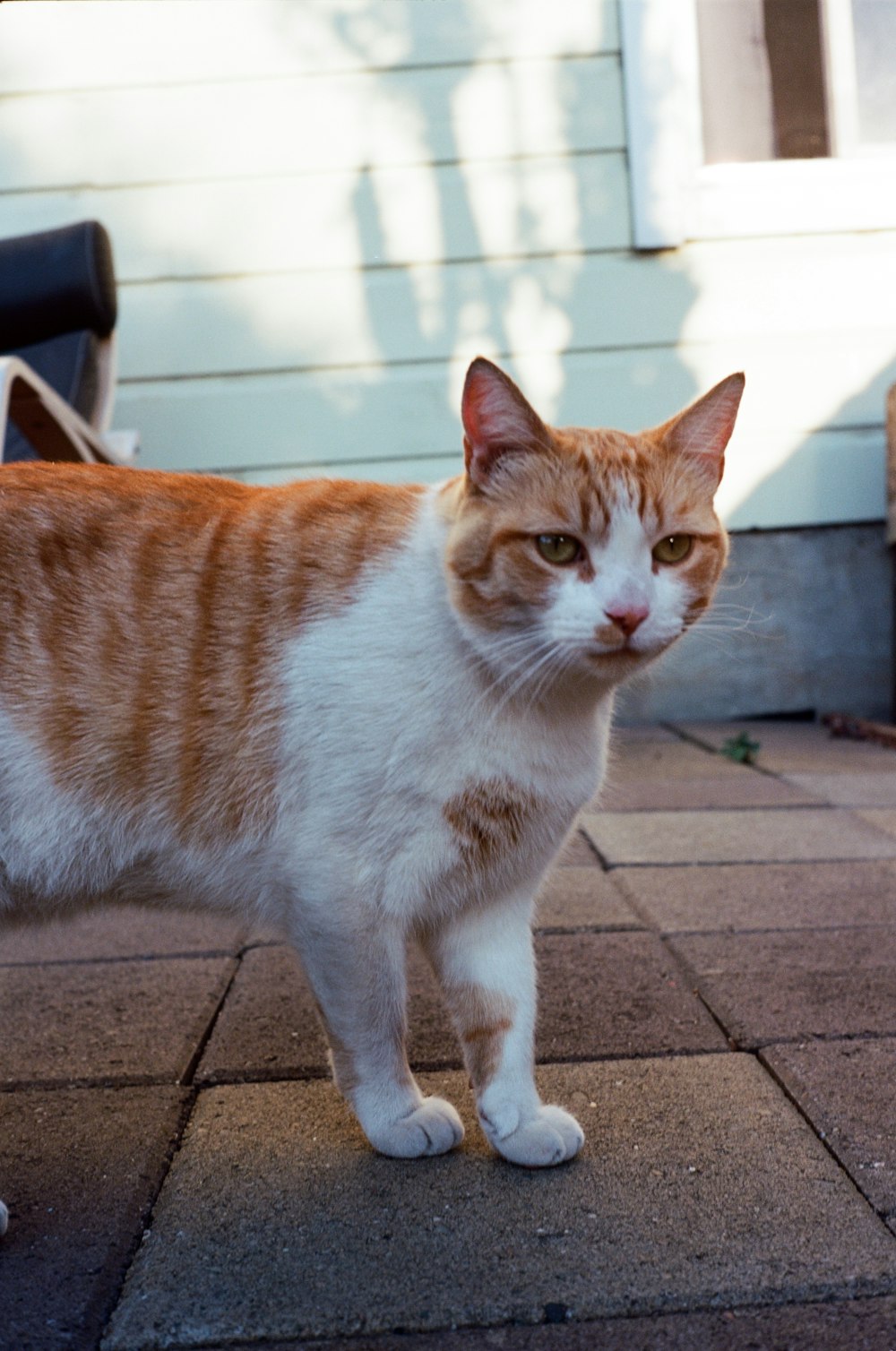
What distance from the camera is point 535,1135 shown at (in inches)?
56.3

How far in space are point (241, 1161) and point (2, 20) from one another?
4.15 m

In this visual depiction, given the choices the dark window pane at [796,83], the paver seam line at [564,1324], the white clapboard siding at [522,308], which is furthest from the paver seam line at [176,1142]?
the dark window pane at [796,83]

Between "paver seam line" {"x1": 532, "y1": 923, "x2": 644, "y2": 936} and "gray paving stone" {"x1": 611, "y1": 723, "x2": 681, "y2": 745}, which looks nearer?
"paver seam line" {"x1": 532, "y1": 923, "x2": 644, "y2": 936}

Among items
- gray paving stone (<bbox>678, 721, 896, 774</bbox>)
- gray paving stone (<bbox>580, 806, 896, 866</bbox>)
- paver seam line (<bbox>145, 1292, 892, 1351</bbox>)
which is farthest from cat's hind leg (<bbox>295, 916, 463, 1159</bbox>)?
gray paving stone (<bbox>678, 721, 896, 774</bbox>)

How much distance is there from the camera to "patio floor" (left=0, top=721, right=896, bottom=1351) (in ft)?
3.74

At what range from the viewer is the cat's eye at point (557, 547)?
4.74 feet

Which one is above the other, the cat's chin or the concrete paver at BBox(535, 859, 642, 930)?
the cat's chin

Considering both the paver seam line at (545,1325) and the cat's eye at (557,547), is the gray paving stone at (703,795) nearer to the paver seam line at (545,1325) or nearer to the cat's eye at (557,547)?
the cat's eye at (557,547)

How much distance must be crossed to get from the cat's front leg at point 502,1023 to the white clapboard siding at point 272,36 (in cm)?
363

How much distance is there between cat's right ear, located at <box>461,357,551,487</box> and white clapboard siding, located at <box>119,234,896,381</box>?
304 centimetres

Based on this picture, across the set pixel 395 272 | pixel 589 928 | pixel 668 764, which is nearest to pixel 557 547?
pixel 589 928

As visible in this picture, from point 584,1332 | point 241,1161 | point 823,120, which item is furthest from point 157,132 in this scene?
point 584,1332

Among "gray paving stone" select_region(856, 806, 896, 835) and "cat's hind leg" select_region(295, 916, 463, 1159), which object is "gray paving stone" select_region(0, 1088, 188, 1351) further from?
"gray paving stone" select_region(856, 806, 896, 835)

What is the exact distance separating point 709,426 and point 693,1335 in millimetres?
1044
